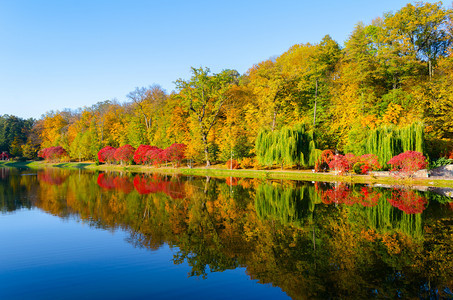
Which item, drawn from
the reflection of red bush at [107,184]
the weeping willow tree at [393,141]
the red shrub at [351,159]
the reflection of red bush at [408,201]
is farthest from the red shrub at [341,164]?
the reflection of red bush at [107,184]

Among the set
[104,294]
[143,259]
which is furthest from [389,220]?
[104,294]

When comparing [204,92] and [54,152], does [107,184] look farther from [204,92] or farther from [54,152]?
[54,152]

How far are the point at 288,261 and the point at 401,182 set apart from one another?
68.9 ft

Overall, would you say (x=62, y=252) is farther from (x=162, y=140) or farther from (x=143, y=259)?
(x=162, y=140)

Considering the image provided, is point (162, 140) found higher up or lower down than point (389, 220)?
higher up

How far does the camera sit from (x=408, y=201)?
18.4m

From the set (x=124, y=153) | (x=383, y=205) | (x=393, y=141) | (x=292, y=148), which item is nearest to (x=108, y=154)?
(x=124, y=153)

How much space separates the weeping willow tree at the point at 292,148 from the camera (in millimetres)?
34062

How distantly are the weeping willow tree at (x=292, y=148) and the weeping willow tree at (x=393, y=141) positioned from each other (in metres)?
6.39

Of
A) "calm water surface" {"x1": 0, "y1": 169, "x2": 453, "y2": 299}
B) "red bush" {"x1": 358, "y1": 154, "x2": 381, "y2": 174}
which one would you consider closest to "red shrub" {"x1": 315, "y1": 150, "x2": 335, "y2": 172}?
"red bush" {"x1": 358, "y1": 154, "x2": 381, "y2": 174}

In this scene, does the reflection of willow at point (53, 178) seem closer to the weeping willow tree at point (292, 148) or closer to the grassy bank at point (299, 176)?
the grassy bank at point (299, 176)

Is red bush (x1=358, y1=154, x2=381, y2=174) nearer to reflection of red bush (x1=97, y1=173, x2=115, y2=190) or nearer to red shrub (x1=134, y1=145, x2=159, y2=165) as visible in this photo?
reflection of red bush (x1=97, y1=173, x2=115, y2=190)

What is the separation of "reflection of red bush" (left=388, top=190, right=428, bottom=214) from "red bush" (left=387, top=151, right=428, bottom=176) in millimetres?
4196

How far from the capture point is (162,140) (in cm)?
5388
